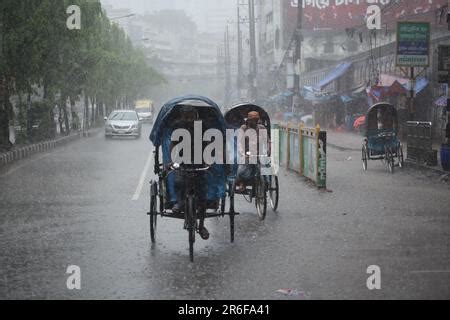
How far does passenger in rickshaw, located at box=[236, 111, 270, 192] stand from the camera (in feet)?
40.1

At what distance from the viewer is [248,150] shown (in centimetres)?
1228

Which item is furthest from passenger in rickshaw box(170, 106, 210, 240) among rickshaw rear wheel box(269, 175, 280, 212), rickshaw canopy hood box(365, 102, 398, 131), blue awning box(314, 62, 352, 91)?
blue awning box(314, 62, 352, 91)

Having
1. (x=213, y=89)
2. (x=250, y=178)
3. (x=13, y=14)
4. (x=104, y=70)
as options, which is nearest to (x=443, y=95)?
(x=13, y=14)

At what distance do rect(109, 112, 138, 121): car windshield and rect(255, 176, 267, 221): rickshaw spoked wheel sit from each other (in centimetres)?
3004

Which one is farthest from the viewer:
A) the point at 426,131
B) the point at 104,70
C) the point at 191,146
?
the point at 104,70

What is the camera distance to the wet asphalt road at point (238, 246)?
7594 mm

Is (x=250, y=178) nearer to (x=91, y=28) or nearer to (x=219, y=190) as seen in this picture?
(x=219, y=190)

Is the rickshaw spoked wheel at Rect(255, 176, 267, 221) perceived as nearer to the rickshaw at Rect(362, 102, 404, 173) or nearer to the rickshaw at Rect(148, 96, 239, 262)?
the rickshaw at Rect(148, 96, 239, 262)

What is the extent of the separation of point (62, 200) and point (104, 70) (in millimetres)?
40965

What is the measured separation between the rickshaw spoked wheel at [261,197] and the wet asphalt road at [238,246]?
0.21 m

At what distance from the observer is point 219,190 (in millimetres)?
9664

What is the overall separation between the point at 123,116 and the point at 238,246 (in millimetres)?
32815
